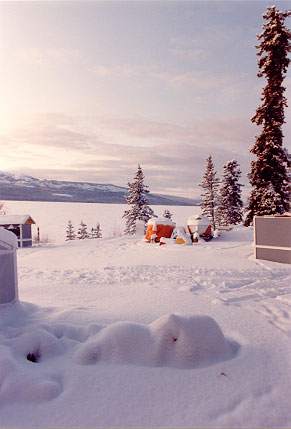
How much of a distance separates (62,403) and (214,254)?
10858 millimetres

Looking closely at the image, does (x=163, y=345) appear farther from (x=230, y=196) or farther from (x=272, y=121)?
(x=230, y=196)

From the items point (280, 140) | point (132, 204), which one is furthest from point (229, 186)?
point (280, 140)

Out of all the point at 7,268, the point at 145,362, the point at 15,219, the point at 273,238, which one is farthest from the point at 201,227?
the point at 145,362

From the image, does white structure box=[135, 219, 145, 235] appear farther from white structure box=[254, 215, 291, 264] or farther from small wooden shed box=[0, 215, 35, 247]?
white structure box=[254, 215, 291, 264]

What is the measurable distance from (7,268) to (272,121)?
681 inches

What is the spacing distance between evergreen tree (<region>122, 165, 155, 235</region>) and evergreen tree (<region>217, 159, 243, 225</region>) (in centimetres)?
914

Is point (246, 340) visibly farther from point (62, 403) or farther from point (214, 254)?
point (214, 254)

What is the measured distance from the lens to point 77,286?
7742 mm

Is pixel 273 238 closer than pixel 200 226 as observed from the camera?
Yes

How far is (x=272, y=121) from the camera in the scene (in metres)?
17.2

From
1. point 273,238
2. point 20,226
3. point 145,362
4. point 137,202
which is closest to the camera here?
point 145,362

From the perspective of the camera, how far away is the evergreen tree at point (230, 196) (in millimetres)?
34100

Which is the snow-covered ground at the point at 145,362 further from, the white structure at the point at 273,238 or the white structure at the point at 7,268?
the white structure at the point at 273,238

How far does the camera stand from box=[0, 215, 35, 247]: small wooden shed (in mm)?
21312
